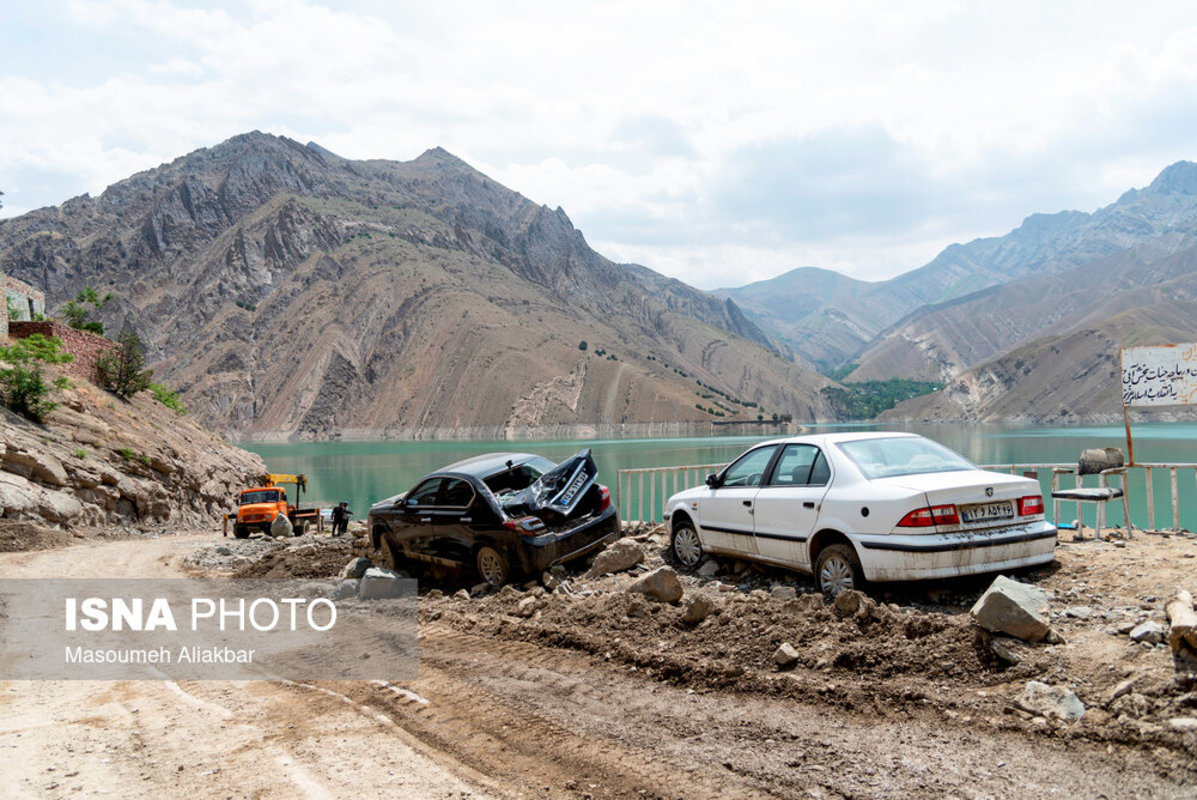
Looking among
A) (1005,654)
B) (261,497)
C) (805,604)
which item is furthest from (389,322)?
(1005,654)

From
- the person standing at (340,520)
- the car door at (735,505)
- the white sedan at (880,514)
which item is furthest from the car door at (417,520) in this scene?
the person standing at (340,520)

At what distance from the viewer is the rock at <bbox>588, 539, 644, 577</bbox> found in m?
8.78

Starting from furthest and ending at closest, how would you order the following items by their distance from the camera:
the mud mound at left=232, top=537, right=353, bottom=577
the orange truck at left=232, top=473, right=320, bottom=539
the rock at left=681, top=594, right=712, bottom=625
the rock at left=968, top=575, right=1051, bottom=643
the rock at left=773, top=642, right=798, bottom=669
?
the orange truck at left=232, top=473, right=320, bottom=539 → the mud mound at left=232, top=537, right=353, bottom=577 → the rock at left=681, top=594, right=712, bottom=625 → the rock at left=773, top=642, right=798, bottom=669 → the rock at left=968, top=575, right=1051, bottom=643

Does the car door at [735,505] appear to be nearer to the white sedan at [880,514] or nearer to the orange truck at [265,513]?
the white sedan at [880,514]

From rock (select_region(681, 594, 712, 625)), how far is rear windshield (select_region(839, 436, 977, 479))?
70.7 inches

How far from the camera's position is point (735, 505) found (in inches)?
311

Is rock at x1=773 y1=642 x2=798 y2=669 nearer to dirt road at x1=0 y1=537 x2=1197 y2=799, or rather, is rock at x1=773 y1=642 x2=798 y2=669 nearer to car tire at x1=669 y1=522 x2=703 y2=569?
dirt road at x1=0 y1=537 x2=1197 y2=799

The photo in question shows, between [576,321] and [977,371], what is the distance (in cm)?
8758

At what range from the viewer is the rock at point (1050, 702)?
415 centimetres

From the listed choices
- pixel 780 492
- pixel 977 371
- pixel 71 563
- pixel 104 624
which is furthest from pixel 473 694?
pixel 977 371

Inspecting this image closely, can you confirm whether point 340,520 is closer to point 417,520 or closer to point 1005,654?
point 417,520

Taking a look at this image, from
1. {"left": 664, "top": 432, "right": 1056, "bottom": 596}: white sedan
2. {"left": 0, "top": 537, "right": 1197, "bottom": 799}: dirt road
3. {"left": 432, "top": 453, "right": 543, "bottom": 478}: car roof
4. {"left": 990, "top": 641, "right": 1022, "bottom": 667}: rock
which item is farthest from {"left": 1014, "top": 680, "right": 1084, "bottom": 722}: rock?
{"left": 432, "top": 453, "right": 543, "bottom": 478}: car roof

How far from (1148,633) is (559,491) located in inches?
234

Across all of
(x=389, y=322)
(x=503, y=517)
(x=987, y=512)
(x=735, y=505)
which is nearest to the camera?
(x=987, y=512)
